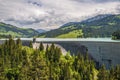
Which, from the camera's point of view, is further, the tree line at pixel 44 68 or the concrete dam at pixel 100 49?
the concrete dam at pixel 100 49

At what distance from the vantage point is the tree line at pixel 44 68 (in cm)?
11981

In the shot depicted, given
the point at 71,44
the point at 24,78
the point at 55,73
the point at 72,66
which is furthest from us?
the point at 71,44

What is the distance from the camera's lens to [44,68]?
124 m

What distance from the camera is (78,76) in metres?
126

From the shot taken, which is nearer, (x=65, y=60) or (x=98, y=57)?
(x=65, y=60)

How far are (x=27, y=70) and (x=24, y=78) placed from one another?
384 cm

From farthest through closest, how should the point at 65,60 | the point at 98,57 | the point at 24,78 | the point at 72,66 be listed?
the point at 98,57 < the point at 65,60 < the point at 72,66 < the point at 24,78

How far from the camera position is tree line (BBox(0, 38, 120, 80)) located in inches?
4717

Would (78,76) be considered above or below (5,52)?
below

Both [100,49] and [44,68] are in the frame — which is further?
[100,49]

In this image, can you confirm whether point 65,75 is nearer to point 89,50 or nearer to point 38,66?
point 38,66

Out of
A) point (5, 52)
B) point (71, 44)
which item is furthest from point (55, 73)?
point (71, 44)

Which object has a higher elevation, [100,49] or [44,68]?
[100,49]

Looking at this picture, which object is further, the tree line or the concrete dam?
the concrete dam
